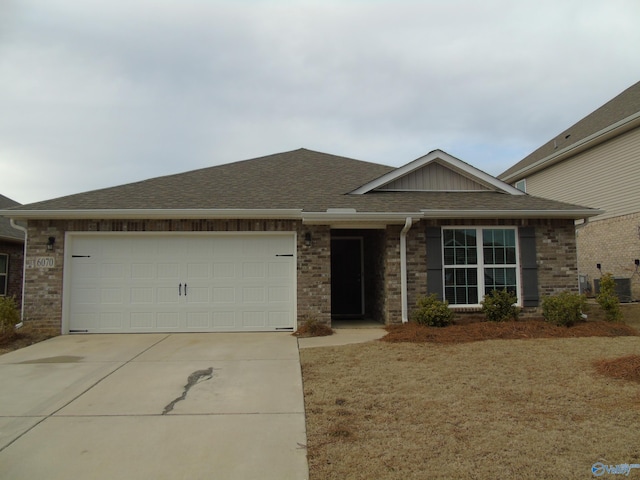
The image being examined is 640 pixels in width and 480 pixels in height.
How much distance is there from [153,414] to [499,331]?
6538mm

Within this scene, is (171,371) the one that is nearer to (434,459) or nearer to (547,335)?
(434,459)

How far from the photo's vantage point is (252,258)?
32.1ft

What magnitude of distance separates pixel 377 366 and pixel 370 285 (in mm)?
5496

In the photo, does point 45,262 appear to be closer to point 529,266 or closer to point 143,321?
point 143,321

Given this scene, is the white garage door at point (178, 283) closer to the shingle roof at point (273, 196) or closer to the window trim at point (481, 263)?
the shingle roof at point (273, 196)

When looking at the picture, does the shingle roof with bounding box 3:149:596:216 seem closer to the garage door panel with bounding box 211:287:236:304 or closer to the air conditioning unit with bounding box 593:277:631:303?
the garage door panel with bounding box 211:287:236:304

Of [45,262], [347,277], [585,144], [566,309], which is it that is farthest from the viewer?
[585,144]

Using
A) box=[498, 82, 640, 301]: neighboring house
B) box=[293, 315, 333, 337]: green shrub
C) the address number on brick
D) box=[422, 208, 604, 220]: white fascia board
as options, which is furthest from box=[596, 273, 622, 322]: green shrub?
the address number on brick

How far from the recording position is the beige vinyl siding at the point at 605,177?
48.3ft

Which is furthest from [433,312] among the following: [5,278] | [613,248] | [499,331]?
[5,278]

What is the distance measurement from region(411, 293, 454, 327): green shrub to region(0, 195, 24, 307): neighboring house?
39.7 ft

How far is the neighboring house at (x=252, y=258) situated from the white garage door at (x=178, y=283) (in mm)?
22

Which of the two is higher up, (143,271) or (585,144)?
(585,144)

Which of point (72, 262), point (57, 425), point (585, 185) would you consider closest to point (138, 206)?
point (72, 262)
